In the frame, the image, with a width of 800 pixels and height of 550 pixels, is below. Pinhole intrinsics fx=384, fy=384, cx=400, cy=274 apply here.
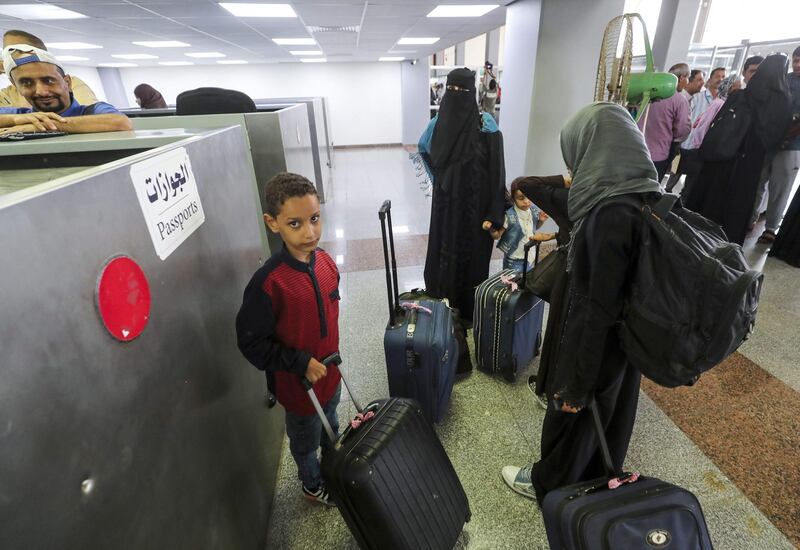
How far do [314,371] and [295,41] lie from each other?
28.5ft

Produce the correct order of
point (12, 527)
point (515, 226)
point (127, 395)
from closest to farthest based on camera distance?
point (12, 527) → point (127, 395) → point (515, 226)

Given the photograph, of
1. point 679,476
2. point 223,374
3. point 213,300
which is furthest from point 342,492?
point 679,476

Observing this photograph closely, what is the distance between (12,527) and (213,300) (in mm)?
752

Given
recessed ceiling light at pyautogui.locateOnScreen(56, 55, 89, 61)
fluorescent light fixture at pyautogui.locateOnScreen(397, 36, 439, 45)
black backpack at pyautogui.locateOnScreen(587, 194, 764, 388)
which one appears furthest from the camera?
recessed ceiling light at pyautogui.locateOnScreen(56, 55, 89, 61)

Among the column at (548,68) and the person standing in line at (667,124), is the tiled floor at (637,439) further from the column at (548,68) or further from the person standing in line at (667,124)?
the column at (548,68)

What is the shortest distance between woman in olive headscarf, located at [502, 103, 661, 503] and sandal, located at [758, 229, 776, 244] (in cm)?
414

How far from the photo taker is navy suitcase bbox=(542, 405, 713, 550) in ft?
3.10

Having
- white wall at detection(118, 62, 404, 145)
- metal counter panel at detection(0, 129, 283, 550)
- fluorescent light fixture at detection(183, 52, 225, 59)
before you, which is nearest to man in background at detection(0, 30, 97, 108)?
metal counter panel at detection(0, 129, 283, 550)

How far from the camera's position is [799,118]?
328 centimetres

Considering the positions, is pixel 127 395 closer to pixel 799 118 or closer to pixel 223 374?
pixel 223 374

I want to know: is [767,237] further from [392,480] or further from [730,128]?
[392,480]

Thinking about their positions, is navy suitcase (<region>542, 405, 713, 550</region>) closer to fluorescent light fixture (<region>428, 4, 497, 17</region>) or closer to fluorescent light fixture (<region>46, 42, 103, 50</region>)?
fluorescent light fixture (<region>428, 4, 497, 17</region>)

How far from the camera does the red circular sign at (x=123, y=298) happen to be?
24.6 inches

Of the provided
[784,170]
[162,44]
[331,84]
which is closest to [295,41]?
[162,44]
